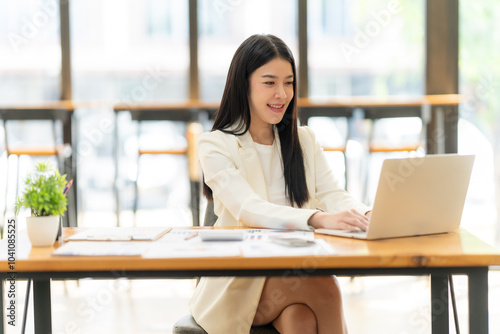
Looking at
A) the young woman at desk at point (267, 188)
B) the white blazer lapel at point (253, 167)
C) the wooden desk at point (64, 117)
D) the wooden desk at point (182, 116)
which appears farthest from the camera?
the wooden desk at point (182, 116)

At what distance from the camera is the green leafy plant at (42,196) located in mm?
1529

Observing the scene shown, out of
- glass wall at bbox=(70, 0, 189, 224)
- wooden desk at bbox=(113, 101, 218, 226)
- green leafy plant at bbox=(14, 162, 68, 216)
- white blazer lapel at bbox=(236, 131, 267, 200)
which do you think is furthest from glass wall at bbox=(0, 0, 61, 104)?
green leafy plant at bbox=(14, 162, 68, 216)

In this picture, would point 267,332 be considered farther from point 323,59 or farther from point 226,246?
point 323,59

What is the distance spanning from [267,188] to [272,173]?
5 cm

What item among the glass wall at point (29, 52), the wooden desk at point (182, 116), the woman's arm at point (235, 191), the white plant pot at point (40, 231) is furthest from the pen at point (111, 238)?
the glass wall at point (29, 52)

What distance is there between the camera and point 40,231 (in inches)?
58.9

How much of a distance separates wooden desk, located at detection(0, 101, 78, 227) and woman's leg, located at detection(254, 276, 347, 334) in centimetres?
315

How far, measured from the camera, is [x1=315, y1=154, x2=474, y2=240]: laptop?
1448 millimetres

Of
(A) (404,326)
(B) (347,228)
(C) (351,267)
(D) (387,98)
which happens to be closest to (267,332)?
(B) (347,228)

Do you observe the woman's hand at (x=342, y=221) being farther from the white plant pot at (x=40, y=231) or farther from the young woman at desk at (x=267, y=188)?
the white plant pot at (x=40, y=231)

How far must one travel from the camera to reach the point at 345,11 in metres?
5.26

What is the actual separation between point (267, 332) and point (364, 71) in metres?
3.88

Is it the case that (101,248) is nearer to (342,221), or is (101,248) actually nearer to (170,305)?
(342,221)

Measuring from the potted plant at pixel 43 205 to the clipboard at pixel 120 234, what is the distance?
8 cm
